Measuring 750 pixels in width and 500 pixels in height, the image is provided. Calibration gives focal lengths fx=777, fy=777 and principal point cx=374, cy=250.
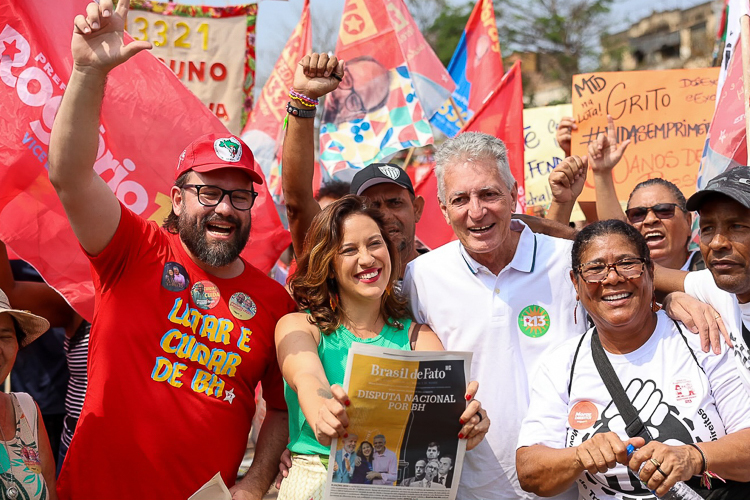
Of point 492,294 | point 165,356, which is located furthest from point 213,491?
point 492,294

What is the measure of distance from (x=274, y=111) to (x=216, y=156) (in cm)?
413

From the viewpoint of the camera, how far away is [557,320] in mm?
3305

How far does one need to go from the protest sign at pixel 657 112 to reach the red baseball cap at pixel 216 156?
12.0ft

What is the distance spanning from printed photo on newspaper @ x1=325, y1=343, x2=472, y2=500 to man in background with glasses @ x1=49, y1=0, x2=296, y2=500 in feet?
2.21

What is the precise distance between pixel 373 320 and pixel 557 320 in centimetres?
80

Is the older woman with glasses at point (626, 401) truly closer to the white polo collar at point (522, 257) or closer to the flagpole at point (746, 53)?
the white polo collar at point (522, 257)

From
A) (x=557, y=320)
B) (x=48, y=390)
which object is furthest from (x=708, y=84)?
(x=48, y=390)

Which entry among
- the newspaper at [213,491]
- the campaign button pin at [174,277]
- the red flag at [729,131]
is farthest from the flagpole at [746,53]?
the newspaper at [213,491]

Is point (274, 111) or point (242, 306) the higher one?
point (274, 111)

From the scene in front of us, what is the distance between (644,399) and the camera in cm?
279

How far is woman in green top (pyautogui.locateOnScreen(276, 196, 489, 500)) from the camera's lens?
284 cm

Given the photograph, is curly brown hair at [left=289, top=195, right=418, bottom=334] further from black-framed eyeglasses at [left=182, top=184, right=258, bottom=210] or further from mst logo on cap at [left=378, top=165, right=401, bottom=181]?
mst logo on cap at [left=378, top=165, right=401, bottom=181]

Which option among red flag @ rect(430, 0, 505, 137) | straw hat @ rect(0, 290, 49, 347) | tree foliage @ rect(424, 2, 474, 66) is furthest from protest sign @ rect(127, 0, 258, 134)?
tree foliage @ rect(424, 2, 474, 66)

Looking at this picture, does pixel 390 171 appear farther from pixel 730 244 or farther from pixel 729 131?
pixel 729 131
